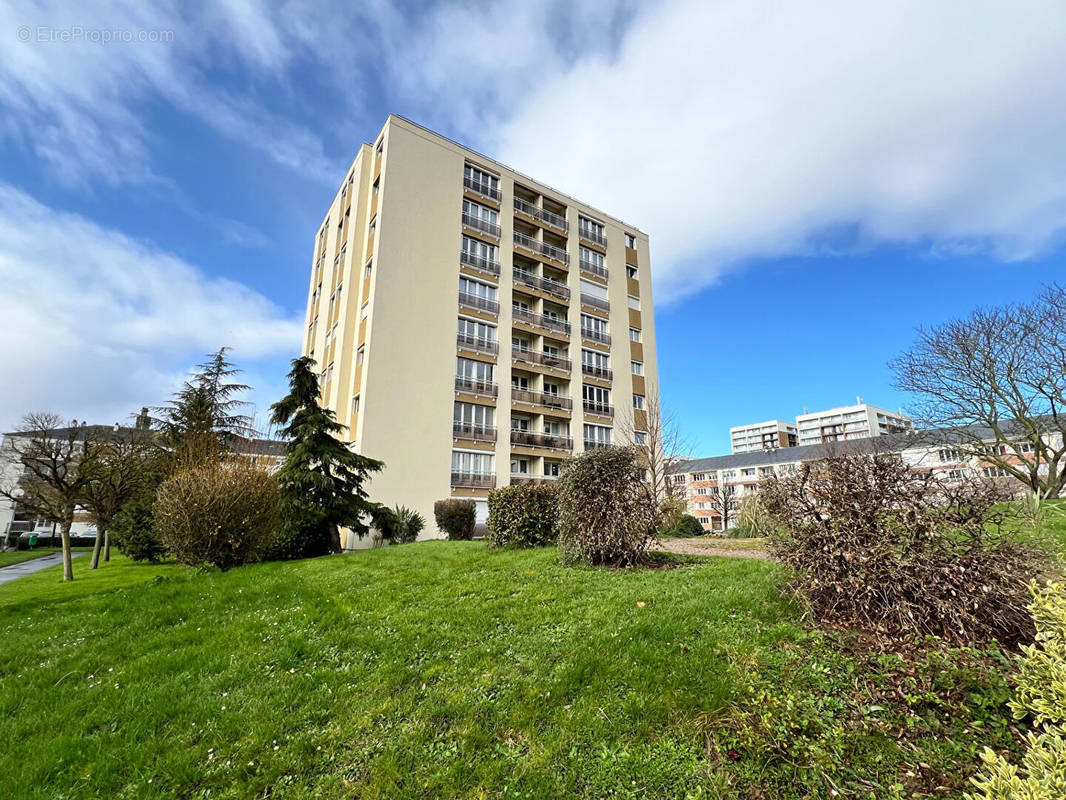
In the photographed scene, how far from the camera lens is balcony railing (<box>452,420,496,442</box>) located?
25406mm

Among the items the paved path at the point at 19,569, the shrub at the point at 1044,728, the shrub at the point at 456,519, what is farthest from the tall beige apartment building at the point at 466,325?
the shrub at the point at 1044,728

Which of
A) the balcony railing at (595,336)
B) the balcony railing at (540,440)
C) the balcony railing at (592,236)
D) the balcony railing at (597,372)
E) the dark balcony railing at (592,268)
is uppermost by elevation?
the balcony railing at (592,236)

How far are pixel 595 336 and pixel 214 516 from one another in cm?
2505

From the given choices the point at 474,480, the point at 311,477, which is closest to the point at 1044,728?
the point at 311,477

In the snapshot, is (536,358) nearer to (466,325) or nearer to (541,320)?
(541,320)

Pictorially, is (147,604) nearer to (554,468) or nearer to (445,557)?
(445,557)

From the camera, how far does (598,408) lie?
3127 centimetres

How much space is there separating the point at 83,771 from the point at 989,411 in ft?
90.6

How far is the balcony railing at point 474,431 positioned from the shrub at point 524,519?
45.0 feet

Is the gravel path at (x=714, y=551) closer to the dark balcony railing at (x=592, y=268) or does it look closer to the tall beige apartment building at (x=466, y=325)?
the tall beige apartment building at (x=466, y=325)

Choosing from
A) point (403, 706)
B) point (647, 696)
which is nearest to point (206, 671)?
point (403, 706)

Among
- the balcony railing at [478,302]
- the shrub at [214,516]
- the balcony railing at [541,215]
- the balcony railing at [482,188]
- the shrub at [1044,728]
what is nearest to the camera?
the shrub at [1044,728]

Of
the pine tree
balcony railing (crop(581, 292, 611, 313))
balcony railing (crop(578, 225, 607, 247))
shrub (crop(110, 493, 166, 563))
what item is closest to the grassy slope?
the pine tree

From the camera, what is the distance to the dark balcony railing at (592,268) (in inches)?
1319
